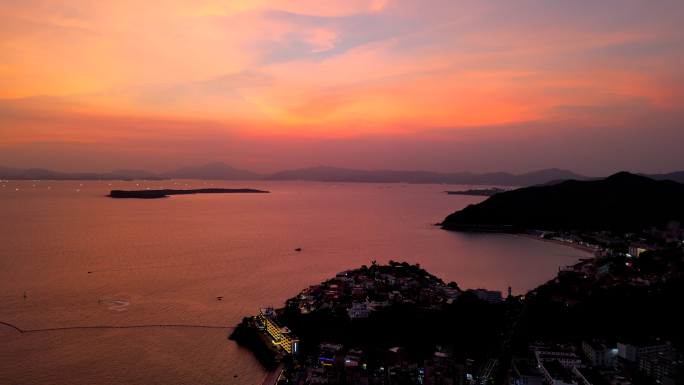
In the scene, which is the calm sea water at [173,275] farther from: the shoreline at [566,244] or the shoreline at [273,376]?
the shoreline at [566,244]

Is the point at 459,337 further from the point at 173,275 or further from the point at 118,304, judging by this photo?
the point at 173,275

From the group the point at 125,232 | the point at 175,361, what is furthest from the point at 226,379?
the point at 125,232

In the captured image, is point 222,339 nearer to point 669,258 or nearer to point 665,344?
point 665,344

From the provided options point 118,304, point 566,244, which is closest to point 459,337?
point 118,304

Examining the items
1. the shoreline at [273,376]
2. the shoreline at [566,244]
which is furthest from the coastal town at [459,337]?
the shoreline at [566,244]

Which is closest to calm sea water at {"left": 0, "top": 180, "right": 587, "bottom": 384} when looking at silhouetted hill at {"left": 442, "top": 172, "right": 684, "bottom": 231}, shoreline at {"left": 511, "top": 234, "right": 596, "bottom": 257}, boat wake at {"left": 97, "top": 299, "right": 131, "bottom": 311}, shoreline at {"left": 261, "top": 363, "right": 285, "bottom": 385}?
boat wake at {"left": 97, "top": 299, "right": 131, "bottom": 311}

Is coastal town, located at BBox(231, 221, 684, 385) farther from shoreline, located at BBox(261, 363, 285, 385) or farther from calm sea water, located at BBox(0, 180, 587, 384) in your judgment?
calm sea water, located at BBox(0, 180, 587, 384)
